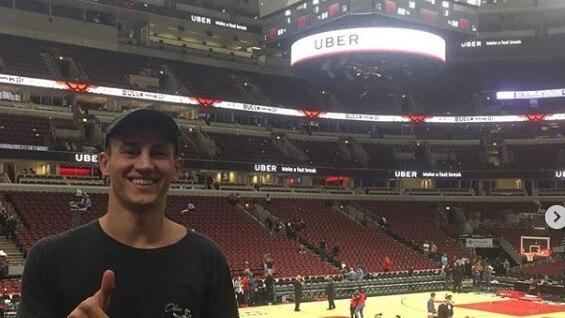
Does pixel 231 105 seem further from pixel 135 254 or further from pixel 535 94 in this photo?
pixel 135 254

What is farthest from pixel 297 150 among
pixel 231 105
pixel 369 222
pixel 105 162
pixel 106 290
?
pixel 106 290

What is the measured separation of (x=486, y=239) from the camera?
38.4 metres

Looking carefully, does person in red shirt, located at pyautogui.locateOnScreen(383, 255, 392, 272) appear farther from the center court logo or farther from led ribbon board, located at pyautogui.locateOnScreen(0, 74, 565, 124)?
the center court logo

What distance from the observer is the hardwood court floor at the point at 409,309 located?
2422 cm

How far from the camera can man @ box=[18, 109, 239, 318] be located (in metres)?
1.91

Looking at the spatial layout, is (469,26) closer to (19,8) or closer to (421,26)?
(421,26)

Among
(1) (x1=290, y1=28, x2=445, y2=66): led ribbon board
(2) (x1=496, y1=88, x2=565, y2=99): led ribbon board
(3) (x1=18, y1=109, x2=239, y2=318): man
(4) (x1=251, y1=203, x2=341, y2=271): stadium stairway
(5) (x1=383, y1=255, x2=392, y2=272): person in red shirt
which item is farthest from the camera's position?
(2) (x1=496, y1=88, x2=565, y2=99): led ribbon board

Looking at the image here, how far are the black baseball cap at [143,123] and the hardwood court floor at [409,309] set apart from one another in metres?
21.6

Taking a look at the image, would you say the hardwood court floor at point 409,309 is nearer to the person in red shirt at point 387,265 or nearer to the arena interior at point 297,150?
the arena interior at point 297,150

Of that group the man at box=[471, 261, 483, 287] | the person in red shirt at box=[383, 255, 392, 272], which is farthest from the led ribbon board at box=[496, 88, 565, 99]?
the person in red shirt at box=[383, 255, 392, 272]

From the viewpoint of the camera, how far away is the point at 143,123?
79.7 inches

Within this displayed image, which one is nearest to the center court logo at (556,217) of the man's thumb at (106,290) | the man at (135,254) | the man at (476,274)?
the man at (135,254)

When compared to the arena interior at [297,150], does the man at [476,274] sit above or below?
below

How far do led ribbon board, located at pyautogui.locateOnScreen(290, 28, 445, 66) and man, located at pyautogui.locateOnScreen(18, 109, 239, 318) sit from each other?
1890 cm
